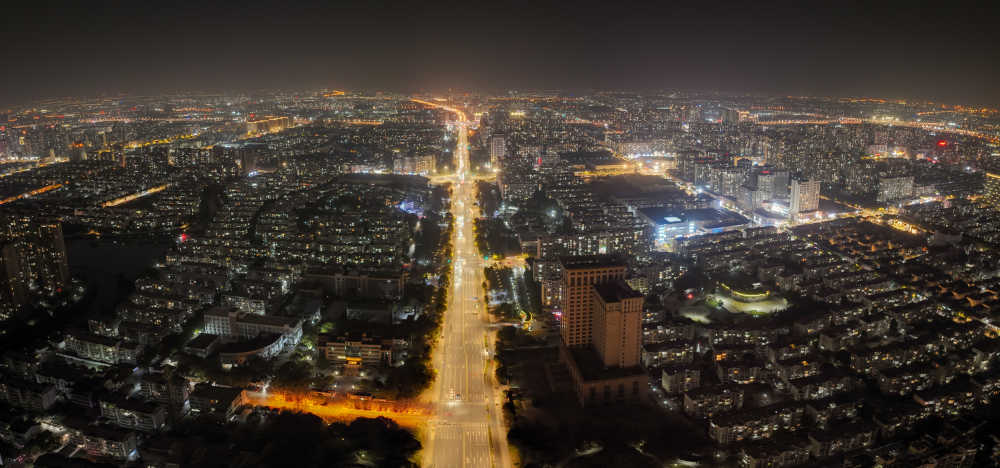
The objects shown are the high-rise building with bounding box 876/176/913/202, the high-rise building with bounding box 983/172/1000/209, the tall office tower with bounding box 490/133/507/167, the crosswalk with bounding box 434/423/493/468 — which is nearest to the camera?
the crosswalk with bounding box 434/423/493/468

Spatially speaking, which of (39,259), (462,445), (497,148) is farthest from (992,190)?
(39,259)

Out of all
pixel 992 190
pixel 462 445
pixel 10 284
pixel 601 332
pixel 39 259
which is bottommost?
pixel 462 445

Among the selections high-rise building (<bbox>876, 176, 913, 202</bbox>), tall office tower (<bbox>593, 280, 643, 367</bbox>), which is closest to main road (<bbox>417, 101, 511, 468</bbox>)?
tall office tower (<bbox>593, 280, 643, 367</bbox>)

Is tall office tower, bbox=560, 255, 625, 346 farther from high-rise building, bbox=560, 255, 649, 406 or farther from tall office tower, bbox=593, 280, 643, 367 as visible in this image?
tall office tower, bbox=593, 280, 643, 367

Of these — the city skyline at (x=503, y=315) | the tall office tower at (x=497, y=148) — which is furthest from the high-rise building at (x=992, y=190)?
the tall office tower at (x=497, y=148)

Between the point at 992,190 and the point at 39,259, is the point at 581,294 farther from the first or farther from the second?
the point at 992,190

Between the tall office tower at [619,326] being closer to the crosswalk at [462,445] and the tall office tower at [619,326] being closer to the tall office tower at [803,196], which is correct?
the crosswalk at [462,445]
